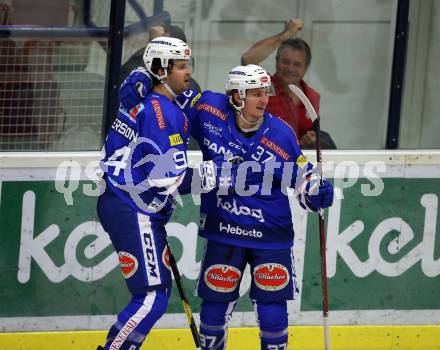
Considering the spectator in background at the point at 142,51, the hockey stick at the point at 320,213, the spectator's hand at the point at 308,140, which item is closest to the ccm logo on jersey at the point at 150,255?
the hockey stick at the point at 320,213

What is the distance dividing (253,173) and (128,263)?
2.52 feet

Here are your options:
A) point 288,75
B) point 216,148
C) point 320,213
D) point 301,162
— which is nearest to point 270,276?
point 320,213

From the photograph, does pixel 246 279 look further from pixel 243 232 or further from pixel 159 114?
pixel 159 114

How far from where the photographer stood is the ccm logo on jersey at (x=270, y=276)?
673 centimetres

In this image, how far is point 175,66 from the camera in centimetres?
658

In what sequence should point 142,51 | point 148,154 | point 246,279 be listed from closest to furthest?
point 148,154, point 142,51, point 246,279

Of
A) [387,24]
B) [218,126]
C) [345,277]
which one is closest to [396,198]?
[345,277]

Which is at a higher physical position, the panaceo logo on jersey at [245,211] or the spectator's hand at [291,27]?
the spectator's hand at [291,27]

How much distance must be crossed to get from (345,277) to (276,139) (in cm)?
147

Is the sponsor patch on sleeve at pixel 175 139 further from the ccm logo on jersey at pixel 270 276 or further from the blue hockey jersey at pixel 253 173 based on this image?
the ccm logo on jersey at pixel 270 276

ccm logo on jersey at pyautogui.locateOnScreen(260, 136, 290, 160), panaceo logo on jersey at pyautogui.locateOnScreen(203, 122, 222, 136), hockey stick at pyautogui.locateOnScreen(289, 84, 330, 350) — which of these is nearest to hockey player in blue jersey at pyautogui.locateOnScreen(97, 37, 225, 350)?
→ panaceo logo on jersey at pyautogui.locateOnScreen(203, 122, 222, 136)

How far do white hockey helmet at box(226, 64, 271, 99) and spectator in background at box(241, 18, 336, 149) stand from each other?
1.14 metres

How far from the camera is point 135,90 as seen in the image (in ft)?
21.5

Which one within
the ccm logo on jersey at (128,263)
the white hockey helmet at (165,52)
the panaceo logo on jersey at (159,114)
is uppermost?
the white hockey helmet at (165,52)
